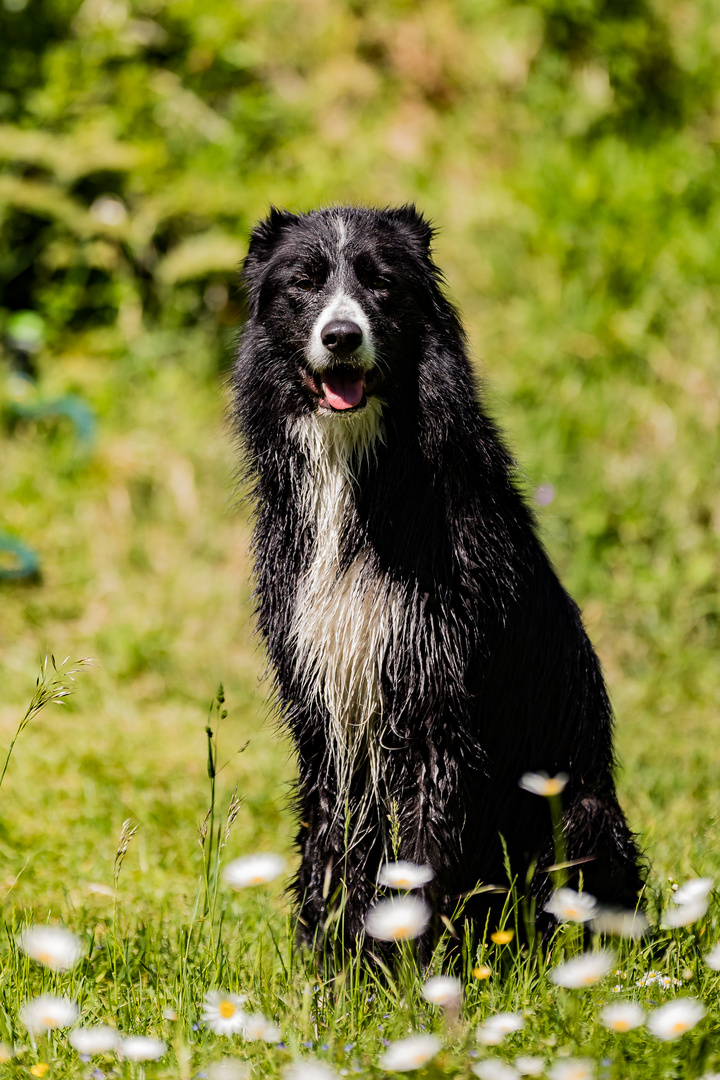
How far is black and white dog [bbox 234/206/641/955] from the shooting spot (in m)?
2.77

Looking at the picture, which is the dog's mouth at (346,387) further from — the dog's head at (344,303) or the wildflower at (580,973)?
the wildflower at (580,973)

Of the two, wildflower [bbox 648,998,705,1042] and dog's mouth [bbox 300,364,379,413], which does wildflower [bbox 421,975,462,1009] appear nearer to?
wildflower [bbox 648,998,705,1042]

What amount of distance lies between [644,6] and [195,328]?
3.85 m

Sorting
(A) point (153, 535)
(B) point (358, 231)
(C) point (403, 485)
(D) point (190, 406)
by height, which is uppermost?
(D) point (190, 406)

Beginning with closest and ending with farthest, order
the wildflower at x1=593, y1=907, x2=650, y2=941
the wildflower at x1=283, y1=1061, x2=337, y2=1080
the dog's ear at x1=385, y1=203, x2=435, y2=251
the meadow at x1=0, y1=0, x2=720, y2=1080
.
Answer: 1. the wildflower at x1=283, y1=1061, x2=337, y2=1080
2. the wildflower at x1=593, y1=907, x2=650, y2=941
3. the dog's ear at x1=385, y1=203, x2=435, y2=251
4. the meadow at x1=0, y1=0, x2=720, y2=1080

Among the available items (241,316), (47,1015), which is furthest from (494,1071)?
(241,316)

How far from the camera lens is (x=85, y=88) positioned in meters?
7.53

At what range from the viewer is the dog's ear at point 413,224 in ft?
9.93

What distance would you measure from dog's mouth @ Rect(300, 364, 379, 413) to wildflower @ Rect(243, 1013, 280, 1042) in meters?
1.39

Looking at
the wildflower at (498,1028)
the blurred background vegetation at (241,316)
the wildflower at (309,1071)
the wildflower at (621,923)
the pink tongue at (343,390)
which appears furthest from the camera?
the blurred background vegetation at (241,316)

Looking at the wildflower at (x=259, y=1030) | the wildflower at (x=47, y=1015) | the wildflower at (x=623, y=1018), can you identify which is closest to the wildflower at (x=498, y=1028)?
the wildflower at (x=623, y=1018)

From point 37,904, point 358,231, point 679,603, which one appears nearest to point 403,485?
point 358,231

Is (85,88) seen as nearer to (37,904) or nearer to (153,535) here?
(153,535)

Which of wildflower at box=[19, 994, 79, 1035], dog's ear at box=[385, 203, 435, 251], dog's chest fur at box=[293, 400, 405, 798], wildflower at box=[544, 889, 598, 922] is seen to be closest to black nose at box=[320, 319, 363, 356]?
dog's chest fur at box=[293, 400, 405, 798]
